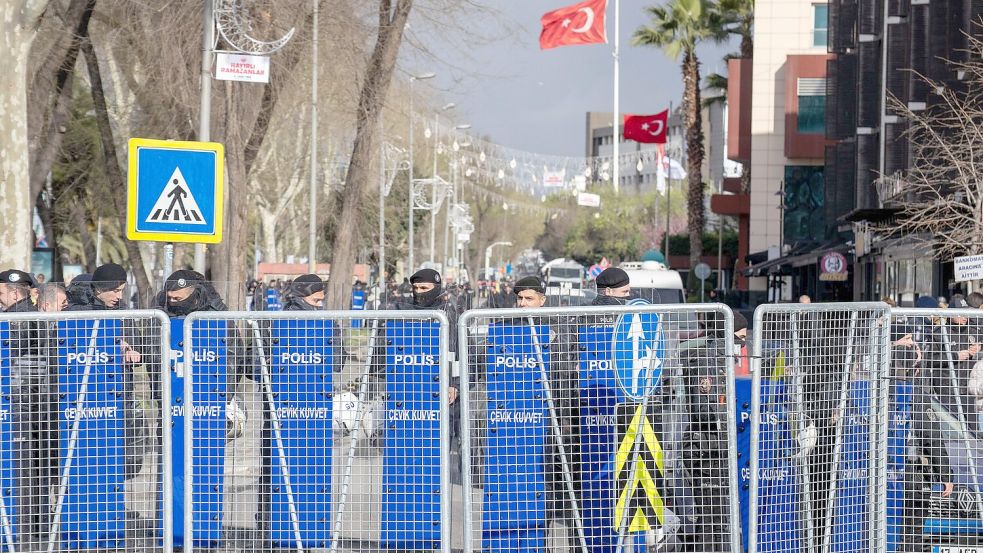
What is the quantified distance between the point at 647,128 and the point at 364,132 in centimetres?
3845

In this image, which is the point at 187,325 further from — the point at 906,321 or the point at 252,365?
the point at 906,321

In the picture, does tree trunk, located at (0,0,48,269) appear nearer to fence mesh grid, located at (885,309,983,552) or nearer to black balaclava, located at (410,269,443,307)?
black balaclava, located at (410,269,443,307)

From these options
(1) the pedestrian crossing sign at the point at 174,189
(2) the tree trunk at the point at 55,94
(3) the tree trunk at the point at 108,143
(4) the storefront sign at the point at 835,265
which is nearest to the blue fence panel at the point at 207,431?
(1) the pedestrian crossing sign at the point at 174,189

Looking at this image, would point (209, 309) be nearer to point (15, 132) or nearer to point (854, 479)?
point (854, 479)

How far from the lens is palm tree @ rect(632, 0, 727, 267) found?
177ft

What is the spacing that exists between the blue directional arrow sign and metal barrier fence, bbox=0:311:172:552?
2.39 meters

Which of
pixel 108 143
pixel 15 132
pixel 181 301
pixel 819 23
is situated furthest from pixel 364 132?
pixel 819 23

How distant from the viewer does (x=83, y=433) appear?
708 centimetres

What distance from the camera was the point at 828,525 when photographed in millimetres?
7168

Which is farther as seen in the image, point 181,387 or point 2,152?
point 2,152

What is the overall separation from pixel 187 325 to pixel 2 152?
8671 mm

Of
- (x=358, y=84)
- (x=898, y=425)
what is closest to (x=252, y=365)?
(x=898, y=425)

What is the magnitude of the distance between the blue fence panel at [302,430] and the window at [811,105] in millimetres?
47623

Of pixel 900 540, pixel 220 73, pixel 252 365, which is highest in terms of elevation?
pixel 220 73
